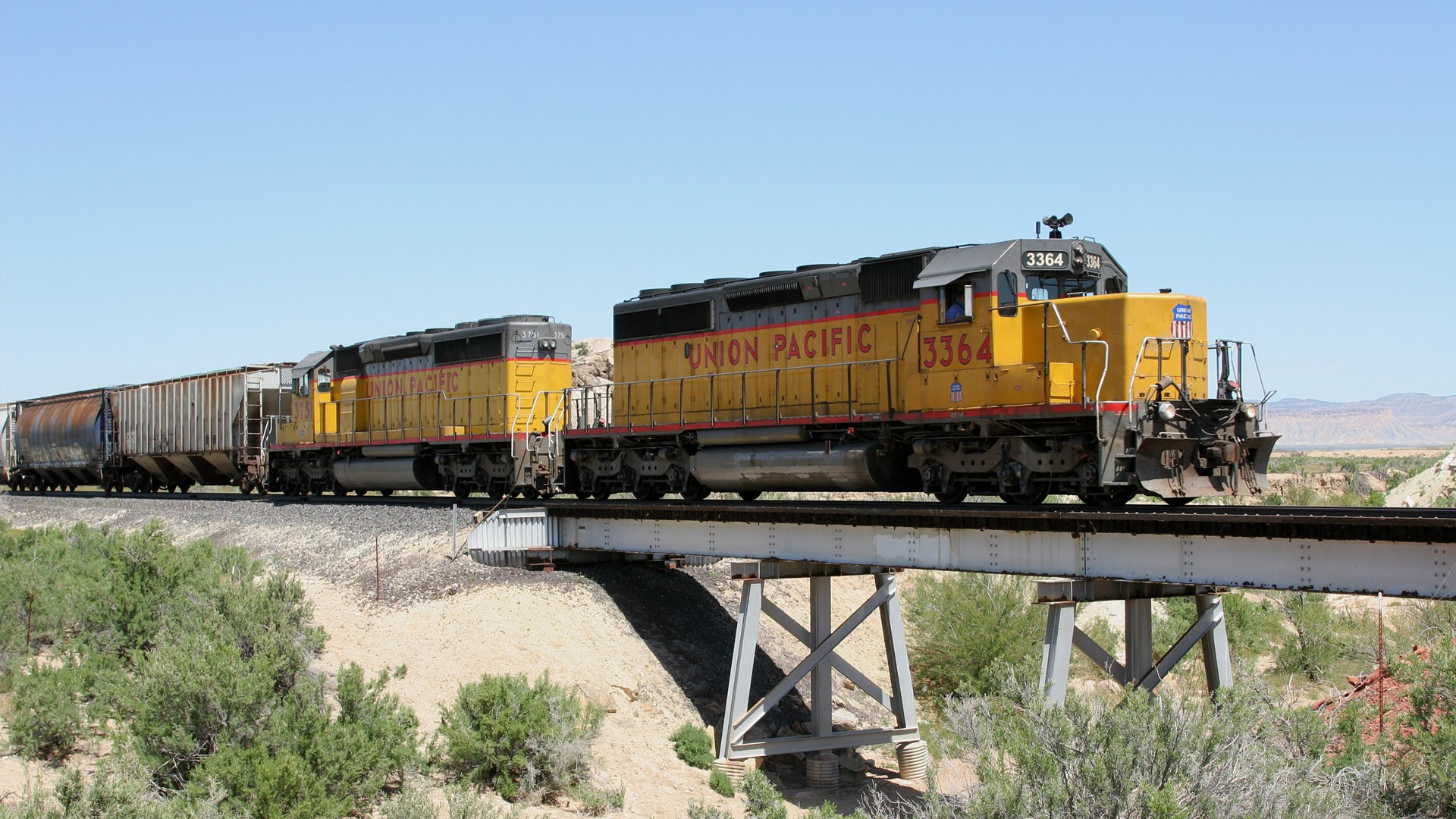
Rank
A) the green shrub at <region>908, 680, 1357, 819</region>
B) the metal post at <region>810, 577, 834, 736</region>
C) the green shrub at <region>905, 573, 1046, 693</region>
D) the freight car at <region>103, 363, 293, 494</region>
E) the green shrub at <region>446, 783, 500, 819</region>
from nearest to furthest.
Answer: the green shrub at <region>908, 680, 1357, 819</region>, the green shrub at <region>446, 783, 500, 819</region>, the metal post at <region>810, 577, 834, 736</region>, the green shrub at <region>905, 573, 1046, 693</region>, the freight car at <region>103, 363, 293, 494</region>

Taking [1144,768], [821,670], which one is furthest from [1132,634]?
[821,670]

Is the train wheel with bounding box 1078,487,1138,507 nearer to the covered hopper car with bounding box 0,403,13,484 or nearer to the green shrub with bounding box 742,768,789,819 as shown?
the green shrub with bounding box 742,768,789,819

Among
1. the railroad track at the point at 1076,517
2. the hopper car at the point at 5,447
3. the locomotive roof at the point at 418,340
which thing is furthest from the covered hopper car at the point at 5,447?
the railroad track at the point at 1076,517

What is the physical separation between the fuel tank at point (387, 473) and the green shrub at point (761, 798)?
10.5 m

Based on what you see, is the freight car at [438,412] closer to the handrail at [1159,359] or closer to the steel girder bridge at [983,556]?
the steel girder bridge at [983,556]

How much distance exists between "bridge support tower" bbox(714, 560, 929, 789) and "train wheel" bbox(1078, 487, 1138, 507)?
11.6 ft

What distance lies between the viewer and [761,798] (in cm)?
1374

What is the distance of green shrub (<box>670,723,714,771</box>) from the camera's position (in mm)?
15594

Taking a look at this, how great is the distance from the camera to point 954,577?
78.4 ft

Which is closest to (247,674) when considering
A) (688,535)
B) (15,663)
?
(15,663)

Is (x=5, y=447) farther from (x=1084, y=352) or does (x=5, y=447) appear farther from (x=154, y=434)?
(x=1084, y=352)

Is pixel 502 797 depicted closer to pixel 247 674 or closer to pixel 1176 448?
pixel 247 674

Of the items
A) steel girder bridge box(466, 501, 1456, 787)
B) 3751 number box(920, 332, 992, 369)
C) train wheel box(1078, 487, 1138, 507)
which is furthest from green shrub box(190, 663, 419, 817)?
train wheel box(1078, 487, 1138, 507)

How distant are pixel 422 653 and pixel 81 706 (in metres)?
4.01
